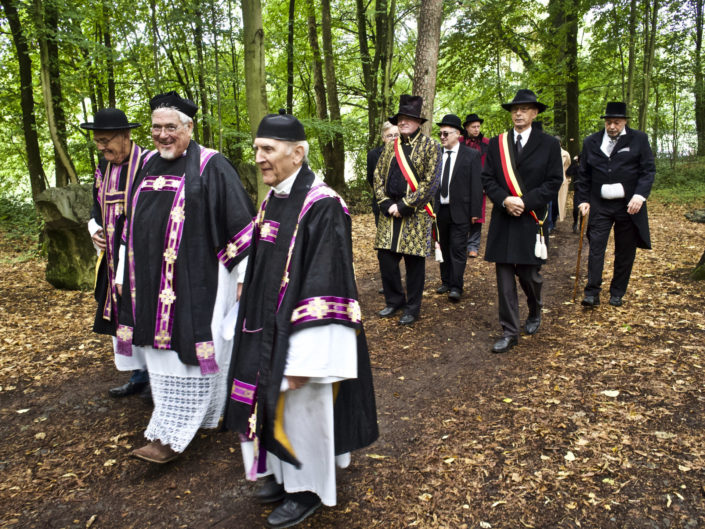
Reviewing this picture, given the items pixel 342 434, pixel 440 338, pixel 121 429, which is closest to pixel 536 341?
pixel 440 338

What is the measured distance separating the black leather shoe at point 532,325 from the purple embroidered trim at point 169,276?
3.66m

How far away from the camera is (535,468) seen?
3.02 m

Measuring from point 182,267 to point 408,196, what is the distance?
298 cm

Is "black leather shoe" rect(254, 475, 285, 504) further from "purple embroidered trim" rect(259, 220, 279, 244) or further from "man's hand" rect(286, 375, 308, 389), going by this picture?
"purple embroidered trim" rect(259, 220, 279, 244)

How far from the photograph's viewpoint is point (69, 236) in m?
7.36

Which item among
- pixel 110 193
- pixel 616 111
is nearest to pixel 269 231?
pixel 110 193

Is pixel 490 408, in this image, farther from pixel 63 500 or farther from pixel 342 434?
pixel 63 500

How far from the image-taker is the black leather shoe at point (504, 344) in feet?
15.6

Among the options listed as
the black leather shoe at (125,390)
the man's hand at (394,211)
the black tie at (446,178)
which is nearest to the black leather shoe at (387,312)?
the man's hand at (394,211)

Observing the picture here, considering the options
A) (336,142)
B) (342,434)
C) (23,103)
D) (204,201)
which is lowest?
(342,434)

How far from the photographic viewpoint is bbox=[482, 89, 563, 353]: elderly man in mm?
4695

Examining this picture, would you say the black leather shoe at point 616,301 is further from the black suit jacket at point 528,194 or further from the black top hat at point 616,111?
the black top hat at point 616,111

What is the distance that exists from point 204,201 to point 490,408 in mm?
2611

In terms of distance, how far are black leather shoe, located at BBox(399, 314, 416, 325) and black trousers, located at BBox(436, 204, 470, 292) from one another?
1.08m
